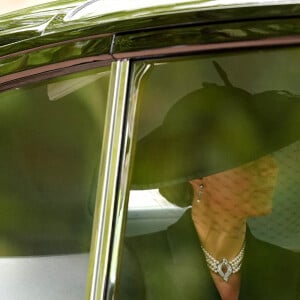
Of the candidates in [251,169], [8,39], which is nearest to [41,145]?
[8,39]

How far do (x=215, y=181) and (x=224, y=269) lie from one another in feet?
0.70

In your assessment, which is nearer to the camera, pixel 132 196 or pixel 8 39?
pixel 132 196

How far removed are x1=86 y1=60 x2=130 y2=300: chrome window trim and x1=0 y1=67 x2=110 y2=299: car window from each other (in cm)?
9

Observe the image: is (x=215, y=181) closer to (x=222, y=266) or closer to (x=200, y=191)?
(x=200, y=191)

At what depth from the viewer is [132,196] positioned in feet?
4.84

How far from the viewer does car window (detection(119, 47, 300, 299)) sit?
148 cm

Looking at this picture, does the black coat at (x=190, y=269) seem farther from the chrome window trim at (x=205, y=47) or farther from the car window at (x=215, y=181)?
the chrome window trim at (x=205, y=47)

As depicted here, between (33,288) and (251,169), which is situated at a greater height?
(251,169)

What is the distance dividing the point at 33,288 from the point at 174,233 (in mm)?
369

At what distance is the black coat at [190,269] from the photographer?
1.59m

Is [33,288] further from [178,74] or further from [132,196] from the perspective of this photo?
[178,74]

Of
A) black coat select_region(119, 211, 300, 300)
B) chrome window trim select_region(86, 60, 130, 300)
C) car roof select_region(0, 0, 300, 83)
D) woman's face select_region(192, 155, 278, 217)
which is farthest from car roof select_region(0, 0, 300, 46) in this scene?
black coat select_region(119, 211, 300, 300)

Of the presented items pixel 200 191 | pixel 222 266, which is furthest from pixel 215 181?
pixel 222 266

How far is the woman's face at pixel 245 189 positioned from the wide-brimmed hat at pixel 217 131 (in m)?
0.04
